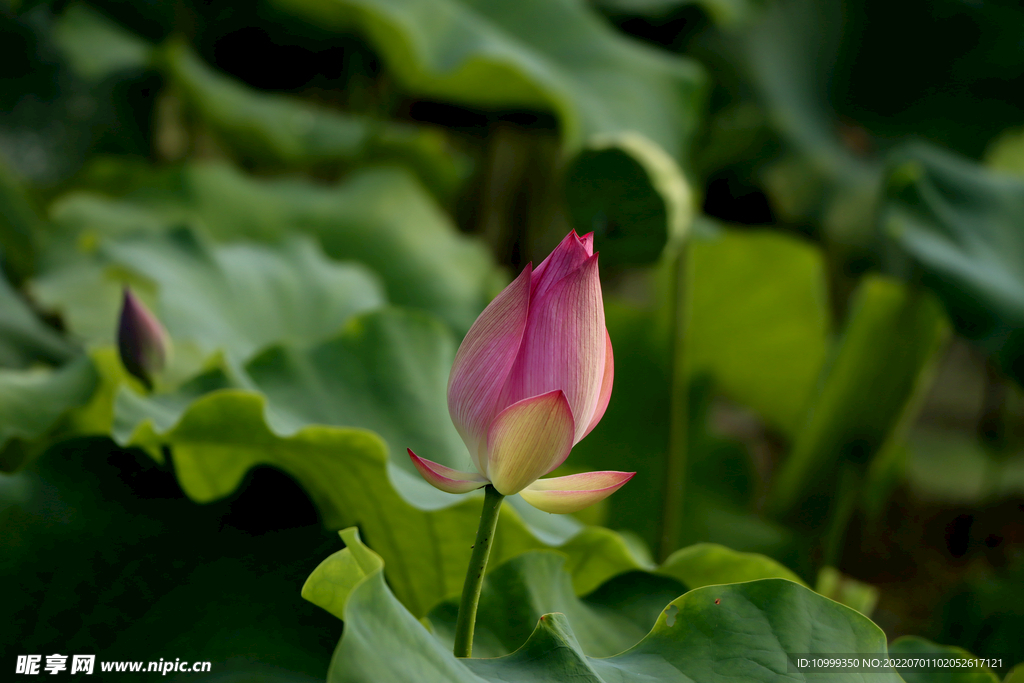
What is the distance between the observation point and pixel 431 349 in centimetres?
68

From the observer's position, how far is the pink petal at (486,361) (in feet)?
0.94

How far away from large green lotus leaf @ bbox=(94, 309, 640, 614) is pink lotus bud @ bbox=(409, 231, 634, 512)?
170mm

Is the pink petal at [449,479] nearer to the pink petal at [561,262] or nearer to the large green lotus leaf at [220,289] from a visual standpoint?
the pink petal at [561,262]

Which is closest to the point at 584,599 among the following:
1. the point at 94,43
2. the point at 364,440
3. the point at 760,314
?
the point at 364,440

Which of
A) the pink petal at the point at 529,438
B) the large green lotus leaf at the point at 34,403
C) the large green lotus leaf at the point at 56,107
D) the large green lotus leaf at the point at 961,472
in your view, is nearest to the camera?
the pink petal at the point at 529,438

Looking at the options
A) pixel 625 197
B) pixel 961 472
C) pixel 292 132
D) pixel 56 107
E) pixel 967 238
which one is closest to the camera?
pixel 625 197

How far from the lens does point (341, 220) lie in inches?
44.3

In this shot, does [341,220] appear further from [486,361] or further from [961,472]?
[961,472]

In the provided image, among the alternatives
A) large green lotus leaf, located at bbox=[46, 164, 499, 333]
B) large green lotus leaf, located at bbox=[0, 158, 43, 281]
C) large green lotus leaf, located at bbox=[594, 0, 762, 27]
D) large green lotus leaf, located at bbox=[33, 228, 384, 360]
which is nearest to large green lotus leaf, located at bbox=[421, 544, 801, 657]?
large green lotus leaf, located at bbox=[33, 228, 384, 360]

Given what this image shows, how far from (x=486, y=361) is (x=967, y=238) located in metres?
0.91

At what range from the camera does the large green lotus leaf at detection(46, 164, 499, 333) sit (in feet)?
3.43

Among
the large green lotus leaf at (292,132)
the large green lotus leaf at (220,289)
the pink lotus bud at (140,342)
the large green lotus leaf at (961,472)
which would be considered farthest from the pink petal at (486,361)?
the large green lotus leaf at (961,472)

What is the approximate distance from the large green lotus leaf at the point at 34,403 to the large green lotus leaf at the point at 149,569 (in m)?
0.10

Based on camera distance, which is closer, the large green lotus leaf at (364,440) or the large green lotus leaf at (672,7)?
the large green lotus leaf at (364,440)
